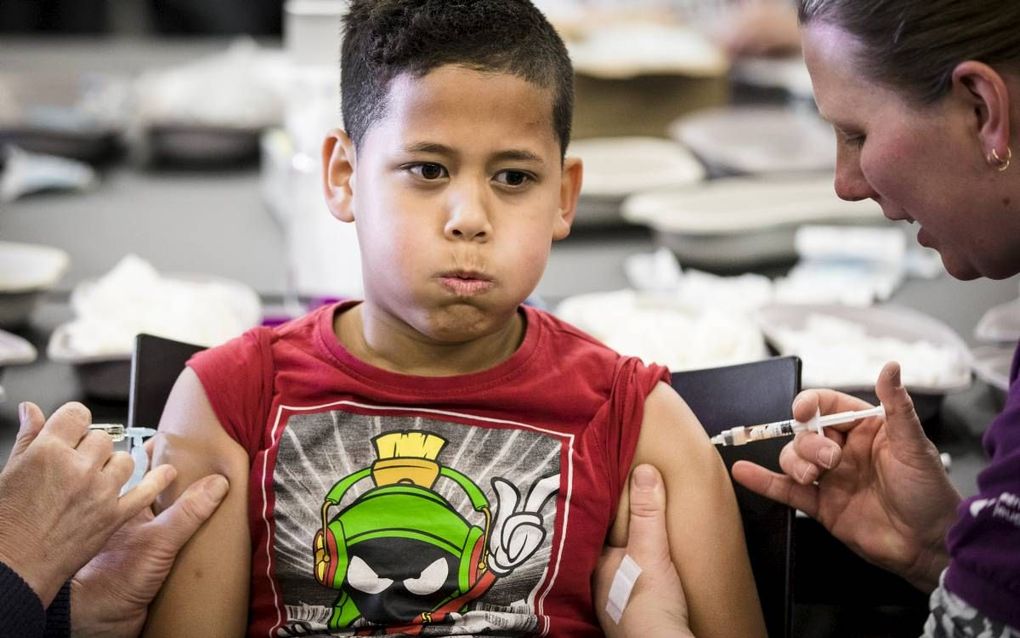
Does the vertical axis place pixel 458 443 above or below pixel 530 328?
below

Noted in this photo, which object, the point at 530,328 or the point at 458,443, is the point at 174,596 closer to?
the point at 458,443

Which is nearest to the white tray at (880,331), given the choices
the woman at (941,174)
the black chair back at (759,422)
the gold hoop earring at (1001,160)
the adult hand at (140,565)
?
the black chair back at (759,422)

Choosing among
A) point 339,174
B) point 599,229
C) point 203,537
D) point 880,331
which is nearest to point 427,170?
point 339,174

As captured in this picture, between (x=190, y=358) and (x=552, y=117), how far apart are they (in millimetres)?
481

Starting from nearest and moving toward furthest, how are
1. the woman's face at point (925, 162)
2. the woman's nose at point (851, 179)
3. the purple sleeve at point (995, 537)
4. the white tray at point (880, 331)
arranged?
the purple sleeve at point (995, 537)
the woman's face at point (925, 162)
the woman's nose at point (851, 179)
the white tray at point (880, 331)

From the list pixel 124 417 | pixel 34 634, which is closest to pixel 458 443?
pixel 34 634

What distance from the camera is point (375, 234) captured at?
126 cm

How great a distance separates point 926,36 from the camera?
→ 1.06 m

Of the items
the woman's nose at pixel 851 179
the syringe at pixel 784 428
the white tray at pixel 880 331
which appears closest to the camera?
the woman's nose at pixel 851 179

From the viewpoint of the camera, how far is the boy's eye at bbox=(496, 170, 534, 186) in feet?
4.13

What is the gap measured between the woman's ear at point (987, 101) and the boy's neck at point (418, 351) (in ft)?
1.76

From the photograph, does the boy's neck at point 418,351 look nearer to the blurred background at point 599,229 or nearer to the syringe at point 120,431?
the syringe at point 120,431

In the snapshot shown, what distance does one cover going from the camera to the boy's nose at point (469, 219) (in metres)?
1.20

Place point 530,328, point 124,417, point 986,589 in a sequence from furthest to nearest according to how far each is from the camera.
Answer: point 124,417 < point 530,328 < point 986,589
